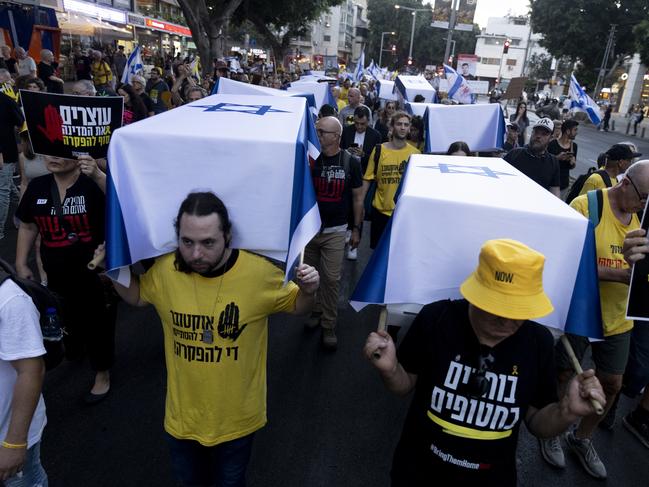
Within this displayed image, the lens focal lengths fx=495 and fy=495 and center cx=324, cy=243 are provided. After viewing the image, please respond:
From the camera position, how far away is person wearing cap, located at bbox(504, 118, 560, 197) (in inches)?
210

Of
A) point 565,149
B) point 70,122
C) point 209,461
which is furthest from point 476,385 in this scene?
point 565,149

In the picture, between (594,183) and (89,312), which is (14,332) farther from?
(594,183)

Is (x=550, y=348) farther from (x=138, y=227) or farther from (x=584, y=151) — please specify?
(x=584, y=151)

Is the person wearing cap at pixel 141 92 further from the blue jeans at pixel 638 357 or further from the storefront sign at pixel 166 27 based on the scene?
the storefront sign at pixel 166 27

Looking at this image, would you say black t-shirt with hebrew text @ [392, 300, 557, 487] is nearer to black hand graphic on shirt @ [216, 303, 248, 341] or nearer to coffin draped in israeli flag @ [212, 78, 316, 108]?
black hand graphic on shirt @ [216, 303, 248, 341]

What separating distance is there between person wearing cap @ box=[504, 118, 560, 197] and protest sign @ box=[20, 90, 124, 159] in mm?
4195

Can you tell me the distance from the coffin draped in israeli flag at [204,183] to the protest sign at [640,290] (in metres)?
1.55

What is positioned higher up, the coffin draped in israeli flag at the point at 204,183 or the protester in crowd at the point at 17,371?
the coffin draped in israeli flag at the point at 204,183

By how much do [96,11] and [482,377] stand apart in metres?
27.9

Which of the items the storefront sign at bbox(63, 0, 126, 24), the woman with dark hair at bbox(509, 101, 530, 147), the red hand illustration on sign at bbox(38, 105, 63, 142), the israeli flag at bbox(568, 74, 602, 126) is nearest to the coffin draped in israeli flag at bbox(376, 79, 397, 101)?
the woman with dark hair at bbox(509, 101, 530, 147)

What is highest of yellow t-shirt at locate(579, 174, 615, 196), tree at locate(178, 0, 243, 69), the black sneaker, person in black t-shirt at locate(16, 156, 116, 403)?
tree at locate(178, 0, 243, 69)

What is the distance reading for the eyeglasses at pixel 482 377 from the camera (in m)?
1.86

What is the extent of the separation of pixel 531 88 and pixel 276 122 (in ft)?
238

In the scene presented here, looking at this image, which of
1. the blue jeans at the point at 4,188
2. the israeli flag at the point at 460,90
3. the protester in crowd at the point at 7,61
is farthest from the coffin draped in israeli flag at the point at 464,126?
the protester in crowd at the point at 7,61
